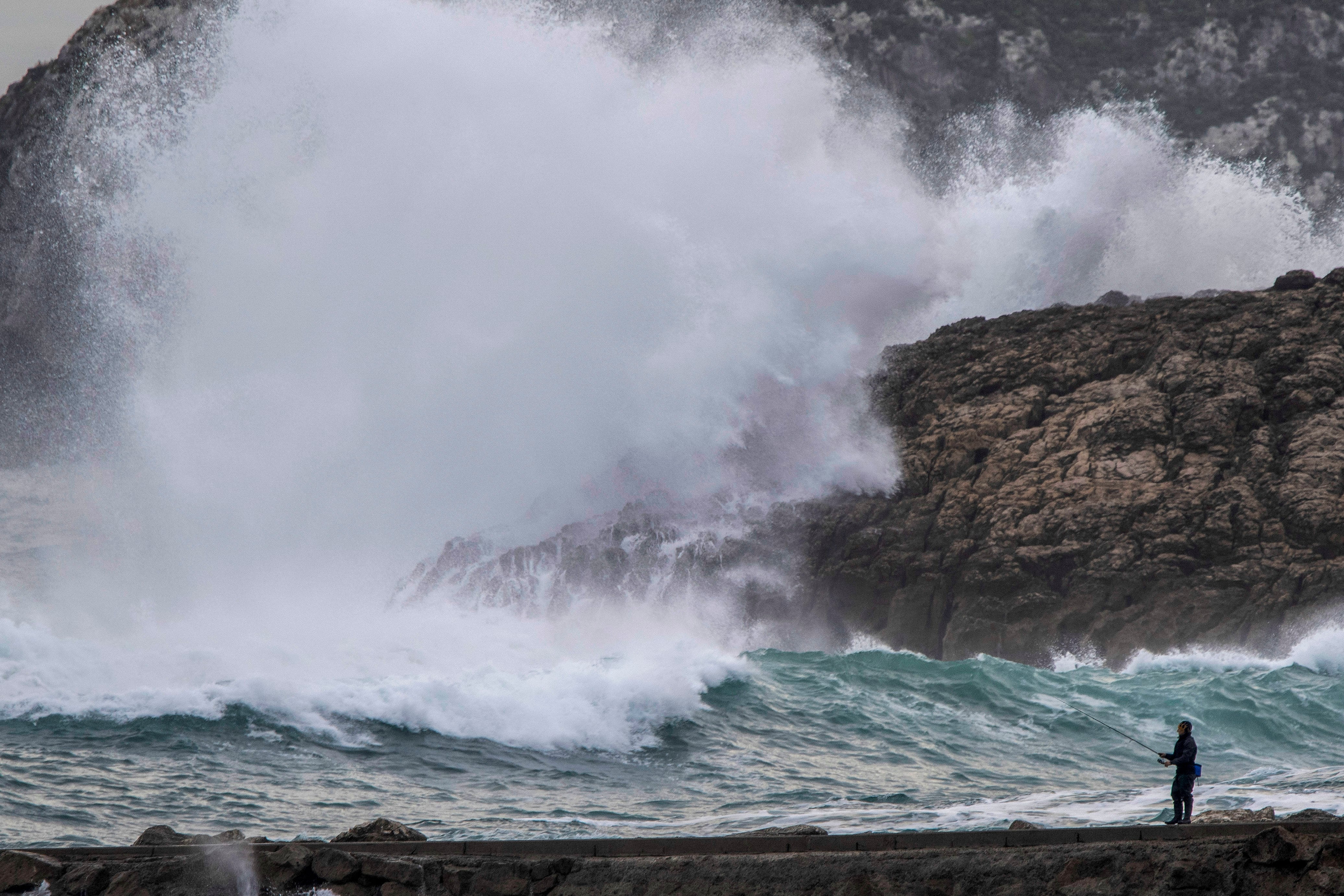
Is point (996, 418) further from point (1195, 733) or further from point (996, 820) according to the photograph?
point (996, 820)

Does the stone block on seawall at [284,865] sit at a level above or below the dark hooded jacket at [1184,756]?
below

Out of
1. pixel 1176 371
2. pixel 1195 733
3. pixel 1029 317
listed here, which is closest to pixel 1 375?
pixel 1029 317

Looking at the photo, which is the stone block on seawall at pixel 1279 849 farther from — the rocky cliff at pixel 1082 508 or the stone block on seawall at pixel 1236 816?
the rocky cliff at pixel 1082 508

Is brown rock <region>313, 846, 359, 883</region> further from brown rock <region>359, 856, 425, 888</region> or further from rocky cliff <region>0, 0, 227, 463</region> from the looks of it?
rocky cliff <region>0, 0, 227, 463</region>

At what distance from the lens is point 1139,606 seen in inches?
1037

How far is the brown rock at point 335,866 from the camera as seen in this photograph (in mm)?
6445

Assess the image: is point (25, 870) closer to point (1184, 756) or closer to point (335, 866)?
point (335, 866)

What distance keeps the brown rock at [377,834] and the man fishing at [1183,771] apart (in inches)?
203

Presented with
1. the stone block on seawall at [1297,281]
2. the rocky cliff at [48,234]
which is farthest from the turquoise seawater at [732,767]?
the rocky cliff at [48,234]

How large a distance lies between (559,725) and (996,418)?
20056 millimetres

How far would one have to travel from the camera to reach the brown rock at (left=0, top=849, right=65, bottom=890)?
6.53m

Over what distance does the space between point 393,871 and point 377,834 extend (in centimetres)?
151

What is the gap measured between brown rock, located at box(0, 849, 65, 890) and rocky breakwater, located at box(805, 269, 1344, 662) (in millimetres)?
23304

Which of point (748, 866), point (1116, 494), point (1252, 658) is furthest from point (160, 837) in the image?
point (1116, 494)
